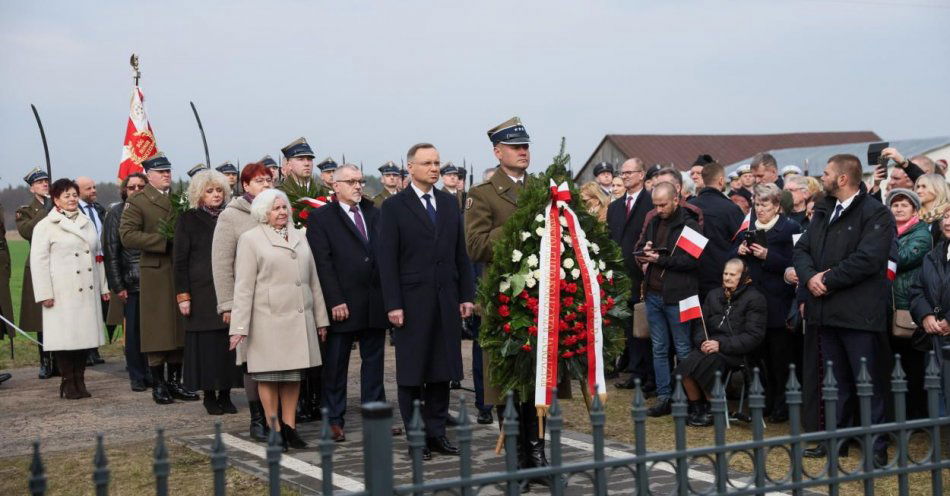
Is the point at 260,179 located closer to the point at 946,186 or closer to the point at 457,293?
the point at 457,293

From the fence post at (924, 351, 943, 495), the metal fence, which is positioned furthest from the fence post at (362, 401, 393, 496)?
the fence post at (924, 351, 943, 495)

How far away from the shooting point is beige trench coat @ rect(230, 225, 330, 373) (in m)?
8.02

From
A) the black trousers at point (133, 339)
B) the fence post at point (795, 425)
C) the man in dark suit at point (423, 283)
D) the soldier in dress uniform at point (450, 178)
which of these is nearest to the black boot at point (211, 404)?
the black trousers at point (133, 339)

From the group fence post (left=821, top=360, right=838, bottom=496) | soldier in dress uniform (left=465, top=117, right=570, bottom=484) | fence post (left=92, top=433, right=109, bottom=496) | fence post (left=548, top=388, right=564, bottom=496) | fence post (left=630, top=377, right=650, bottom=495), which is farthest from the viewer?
soldier in dress uniform (left=465, top=117, right=570, bottom=484)

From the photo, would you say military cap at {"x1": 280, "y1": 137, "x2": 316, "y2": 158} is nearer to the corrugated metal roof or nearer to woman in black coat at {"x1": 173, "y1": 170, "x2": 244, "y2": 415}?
woman in black coat at {"x1": 173, "y1": 170, "x2": 244, "y2": 415}

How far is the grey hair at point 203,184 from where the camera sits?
31.6 feet

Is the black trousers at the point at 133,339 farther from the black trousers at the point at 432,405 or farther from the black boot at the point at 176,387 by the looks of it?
the black trousers at the point at 432,405

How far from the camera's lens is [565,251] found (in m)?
7.38

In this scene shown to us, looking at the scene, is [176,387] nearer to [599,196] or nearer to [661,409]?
[661,409]

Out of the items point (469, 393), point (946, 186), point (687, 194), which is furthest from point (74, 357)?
point (946, 186)

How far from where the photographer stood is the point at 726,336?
928 centimetres

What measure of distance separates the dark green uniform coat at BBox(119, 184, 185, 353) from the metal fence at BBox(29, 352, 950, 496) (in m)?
6.78

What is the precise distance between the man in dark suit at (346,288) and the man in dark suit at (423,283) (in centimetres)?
69

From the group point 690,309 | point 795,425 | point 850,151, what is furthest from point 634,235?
point 850,151
